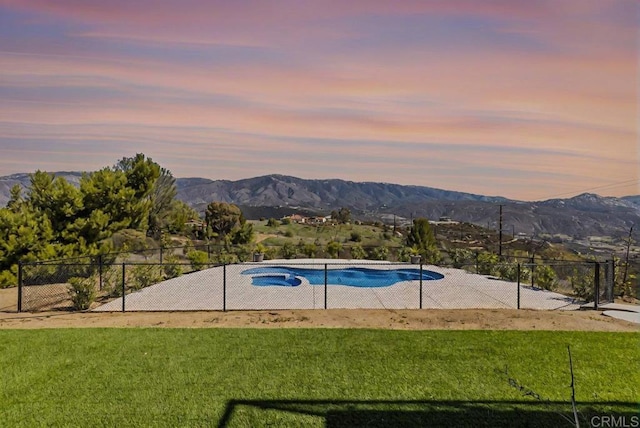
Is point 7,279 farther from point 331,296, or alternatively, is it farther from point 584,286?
point 584,286

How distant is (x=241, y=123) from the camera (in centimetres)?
1902

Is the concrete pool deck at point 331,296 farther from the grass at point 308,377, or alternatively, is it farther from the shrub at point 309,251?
the shrub at point 309,251

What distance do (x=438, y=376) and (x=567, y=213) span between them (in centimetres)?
7252

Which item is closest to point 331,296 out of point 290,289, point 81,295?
point 290,289

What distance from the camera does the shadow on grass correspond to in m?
4.62

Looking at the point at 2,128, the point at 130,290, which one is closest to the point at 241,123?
the point at 130,290

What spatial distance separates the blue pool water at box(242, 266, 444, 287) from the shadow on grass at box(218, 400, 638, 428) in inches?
Result: 459

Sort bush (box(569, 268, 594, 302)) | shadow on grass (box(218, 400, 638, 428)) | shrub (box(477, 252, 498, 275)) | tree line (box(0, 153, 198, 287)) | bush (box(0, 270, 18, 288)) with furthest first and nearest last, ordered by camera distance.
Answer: shrub (box(477, 252, 498, 275))
tree line (box(0, 153, 198, 287))
bush (box(0, 270, 18, 288))
bush (box(569, 268, 594, 302))
shadow on grass (box(218, 400, 638, 428))

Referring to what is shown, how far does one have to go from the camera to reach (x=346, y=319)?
993 centimetres

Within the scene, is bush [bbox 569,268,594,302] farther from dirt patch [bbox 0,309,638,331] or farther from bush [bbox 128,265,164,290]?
bush [bbox 128,265,164,290]

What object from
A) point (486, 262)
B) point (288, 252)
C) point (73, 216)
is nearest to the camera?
point (486, 262)

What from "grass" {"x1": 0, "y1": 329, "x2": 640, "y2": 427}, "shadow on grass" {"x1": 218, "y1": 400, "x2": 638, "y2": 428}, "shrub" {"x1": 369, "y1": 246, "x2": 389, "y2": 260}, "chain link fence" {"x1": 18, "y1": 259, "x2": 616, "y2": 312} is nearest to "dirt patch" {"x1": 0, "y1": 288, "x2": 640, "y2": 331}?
"chain link fence" {"x1": 18, "y1": 259, "x2": 616, "y2": 312}

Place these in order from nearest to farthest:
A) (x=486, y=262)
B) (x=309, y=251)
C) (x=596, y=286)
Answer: (x=596, y=286) → (x=486, y=262) → (x=309, y=251)

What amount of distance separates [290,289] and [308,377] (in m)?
8.52
